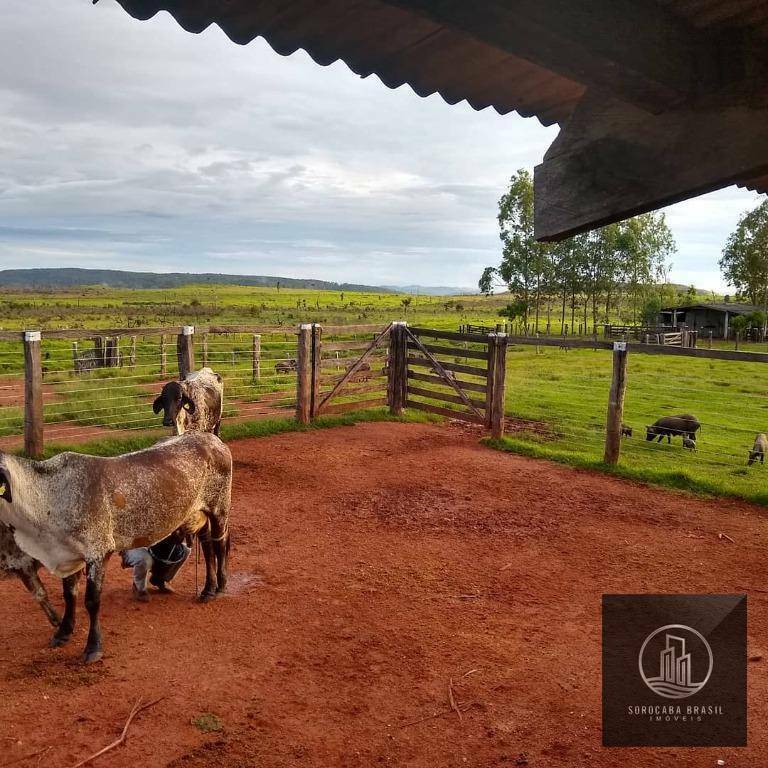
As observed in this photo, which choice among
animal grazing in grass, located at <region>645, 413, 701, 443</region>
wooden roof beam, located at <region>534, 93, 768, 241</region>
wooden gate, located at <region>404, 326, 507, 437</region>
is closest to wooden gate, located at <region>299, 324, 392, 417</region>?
wooden gate, located at <region>404, 326, 507, 437</region>

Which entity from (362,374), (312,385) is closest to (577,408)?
(362,374)

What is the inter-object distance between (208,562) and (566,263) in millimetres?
42624

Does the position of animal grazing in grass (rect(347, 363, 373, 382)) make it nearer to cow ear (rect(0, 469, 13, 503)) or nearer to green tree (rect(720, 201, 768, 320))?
cow ear (rect(0, 469, 13, 503))

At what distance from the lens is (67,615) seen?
4.43 metres

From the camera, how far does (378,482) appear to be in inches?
349

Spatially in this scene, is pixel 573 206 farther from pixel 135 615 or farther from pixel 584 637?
pixel 135 615

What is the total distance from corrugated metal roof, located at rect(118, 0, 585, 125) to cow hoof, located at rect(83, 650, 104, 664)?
13.6 feet

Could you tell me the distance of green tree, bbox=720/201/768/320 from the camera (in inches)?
1784

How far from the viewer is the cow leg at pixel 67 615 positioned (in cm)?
439

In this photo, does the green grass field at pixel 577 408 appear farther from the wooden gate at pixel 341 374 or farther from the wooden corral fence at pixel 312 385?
the wooden gate at pixel 341 374

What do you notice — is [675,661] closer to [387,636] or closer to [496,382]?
[387,636]

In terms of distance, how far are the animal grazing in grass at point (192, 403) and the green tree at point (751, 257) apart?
156 feet

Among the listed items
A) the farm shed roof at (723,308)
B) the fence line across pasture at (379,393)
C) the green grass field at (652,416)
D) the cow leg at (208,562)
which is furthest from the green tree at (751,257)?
the cow leg at (208,562)

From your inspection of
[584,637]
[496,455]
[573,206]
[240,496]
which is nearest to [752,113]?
[573,206]
